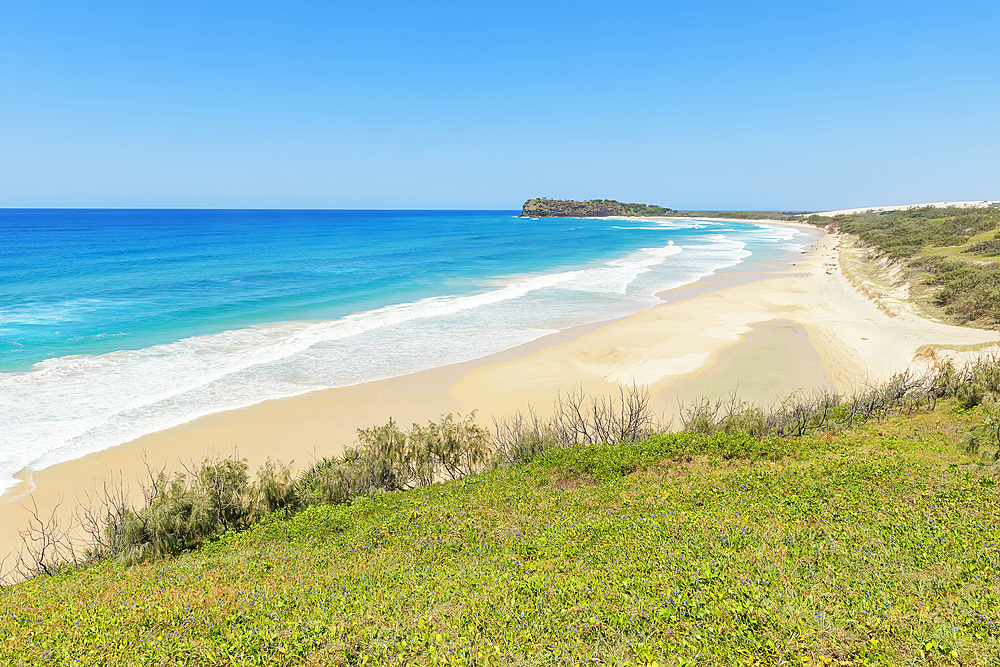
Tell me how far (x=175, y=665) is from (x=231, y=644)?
1.81 ft

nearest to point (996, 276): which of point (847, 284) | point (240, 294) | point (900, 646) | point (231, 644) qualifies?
point (847, 284)

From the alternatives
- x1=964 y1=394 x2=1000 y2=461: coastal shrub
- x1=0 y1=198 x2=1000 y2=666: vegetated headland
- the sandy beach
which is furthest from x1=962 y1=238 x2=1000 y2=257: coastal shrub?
x1=964 y1=394 x2=1000 y2=461: coastal shrub

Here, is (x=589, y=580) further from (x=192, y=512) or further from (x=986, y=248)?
(x=986, y=248)

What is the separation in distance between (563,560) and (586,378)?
12.7 m

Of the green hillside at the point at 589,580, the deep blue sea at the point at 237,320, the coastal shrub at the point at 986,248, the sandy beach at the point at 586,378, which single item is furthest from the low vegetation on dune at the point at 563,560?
the coastal shrub at the point at 986,248

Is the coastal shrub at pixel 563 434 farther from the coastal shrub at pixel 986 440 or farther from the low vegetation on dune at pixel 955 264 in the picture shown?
the low vegetation on dune at pixel 955 264

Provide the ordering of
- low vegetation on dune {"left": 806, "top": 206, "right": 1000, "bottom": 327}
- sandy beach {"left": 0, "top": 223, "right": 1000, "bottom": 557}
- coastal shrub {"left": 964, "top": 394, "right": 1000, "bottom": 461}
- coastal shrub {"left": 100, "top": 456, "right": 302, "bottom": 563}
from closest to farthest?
coastal shrub {"left": 100, "top": 456, "right": 302, "bottom": 563}
coastal shrub {"left": 964, "top": 394, "right": 1000, "bottom": 461}
sandy beach {"left": 0, "top": 223, "right": 1000, "bottom": 557}
low vegetation on dune {"left": 806, "top": 206, "right": 1000, "bottom": 327}

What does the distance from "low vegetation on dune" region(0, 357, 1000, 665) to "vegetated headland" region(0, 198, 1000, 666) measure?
0.03 m

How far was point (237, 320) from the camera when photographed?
2867 centimetres

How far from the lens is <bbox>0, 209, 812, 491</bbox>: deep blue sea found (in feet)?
55.4

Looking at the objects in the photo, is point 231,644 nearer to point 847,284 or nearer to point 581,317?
point 581,317

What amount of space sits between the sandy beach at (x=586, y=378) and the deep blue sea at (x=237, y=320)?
1.38m

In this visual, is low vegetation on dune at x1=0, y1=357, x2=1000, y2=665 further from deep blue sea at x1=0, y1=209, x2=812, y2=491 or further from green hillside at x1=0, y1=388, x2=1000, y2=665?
deep blue sea at x1=0, y1=209, x2=812, y2=491

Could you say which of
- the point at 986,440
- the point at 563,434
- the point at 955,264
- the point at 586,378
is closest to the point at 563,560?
the point at 563,434
